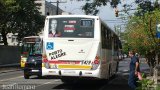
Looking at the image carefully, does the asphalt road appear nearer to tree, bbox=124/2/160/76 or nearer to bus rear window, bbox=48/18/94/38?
bus rear window, bbox=48/18/94/38

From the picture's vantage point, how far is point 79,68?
20.0m

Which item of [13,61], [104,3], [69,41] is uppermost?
[104,3]

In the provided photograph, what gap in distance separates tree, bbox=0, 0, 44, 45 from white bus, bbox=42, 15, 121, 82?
3481 cm

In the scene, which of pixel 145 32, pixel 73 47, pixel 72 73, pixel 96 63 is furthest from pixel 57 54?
pixel 145 32

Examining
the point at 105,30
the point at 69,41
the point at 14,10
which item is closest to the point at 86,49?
the point at 69,41

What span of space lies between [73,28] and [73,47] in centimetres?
87

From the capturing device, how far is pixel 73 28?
20.4 meters

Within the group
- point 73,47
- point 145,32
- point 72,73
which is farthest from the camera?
point 145,32

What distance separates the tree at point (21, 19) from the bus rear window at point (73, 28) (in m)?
34.8

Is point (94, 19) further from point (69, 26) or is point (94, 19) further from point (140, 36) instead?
point (140, 36)

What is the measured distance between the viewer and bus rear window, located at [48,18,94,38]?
20.3 meters

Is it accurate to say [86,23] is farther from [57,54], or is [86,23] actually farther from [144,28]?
[144,28]

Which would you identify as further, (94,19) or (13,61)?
(13,61)

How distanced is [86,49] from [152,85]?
4.95 m
